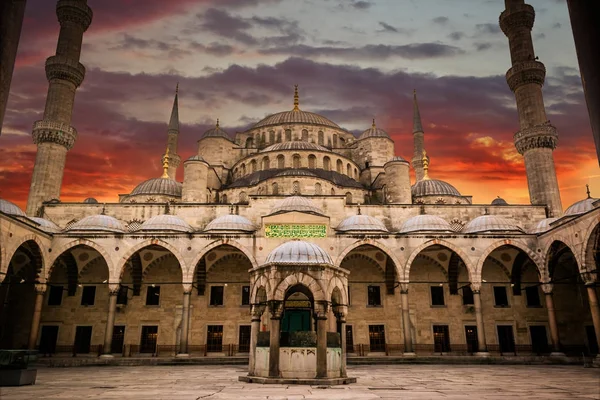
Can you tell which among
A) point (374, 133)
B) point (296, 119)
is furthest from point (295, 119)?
point (374, 133)

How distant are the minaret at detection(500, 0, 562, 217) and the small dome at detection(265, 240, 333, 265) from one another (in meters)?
18.5

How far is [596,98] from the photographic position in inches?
75.0

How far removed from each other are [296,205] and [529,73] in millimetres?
15136

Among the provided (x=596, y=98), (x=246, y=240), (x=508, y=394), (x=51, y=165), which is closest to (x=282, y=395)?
(x=508, y=394)

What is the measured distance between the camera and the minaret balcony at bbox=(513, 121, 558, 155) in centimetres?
2372

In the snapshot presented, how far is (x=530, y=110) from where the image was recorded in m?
24.7

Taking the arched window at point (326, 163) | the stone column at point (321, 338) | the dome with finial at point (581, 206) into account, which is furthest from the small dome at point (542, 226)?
the stone column at point (321, 338)

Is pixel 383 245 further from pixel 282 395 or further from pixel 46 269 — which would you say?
pixel 46 269

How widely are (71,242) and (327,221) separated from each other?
1114 centimetres

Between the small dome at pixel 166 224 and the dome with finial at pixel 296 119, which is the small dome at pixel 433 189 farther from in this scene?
the small dome at pixel 166 224

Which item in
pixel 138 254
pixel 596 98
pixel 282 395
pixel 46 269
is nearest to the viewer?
pixel 596 98

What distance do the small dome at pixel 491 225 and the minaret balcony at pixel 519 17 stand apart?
40.9ft

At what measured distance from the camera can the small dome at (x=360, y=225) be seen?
20.4 meters

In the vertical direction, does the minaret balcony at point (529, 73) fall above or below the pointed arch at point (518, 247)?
above
